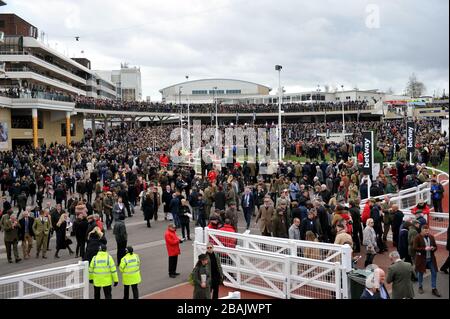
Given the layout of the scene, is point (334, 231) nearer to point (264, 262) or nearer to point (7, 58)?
point (264, 262)

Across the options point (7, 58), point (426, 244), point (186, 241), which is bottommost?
point (186, 241)

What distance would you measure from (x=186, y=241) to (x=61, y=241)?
3678 mm

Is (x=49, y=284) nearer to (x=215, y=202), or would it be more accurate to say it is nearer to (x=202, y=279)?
(x=202, y=279)

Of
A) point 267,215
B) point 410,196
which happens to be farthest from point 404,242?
point 410,196

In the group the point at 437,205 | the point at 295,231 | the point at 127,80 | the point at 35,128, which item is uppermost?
the point at 127,80

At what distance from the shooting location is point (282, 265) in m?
10.2

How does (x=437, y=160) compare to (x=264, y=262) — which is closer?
(x=264, y=262)

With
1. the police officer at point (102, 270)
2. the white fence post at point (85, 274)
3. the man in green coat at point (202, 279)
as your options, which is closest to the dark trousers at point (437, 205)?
the man in green coat at point (202, 279)

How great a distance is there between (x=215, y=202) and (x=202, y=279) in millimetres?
8659

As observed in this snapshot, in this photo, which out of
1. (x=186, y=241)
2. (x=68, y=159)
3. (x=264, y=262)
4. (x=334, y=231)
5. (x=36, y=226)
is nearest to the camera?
(x=264, y=262)

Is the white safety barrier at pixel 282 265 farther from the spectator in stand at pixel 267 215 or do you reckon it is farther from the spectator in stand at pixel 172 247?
the spectator in stand at pixel 267 215

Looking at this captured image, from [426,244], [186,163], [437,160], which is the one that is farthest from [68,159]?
[426,244]
